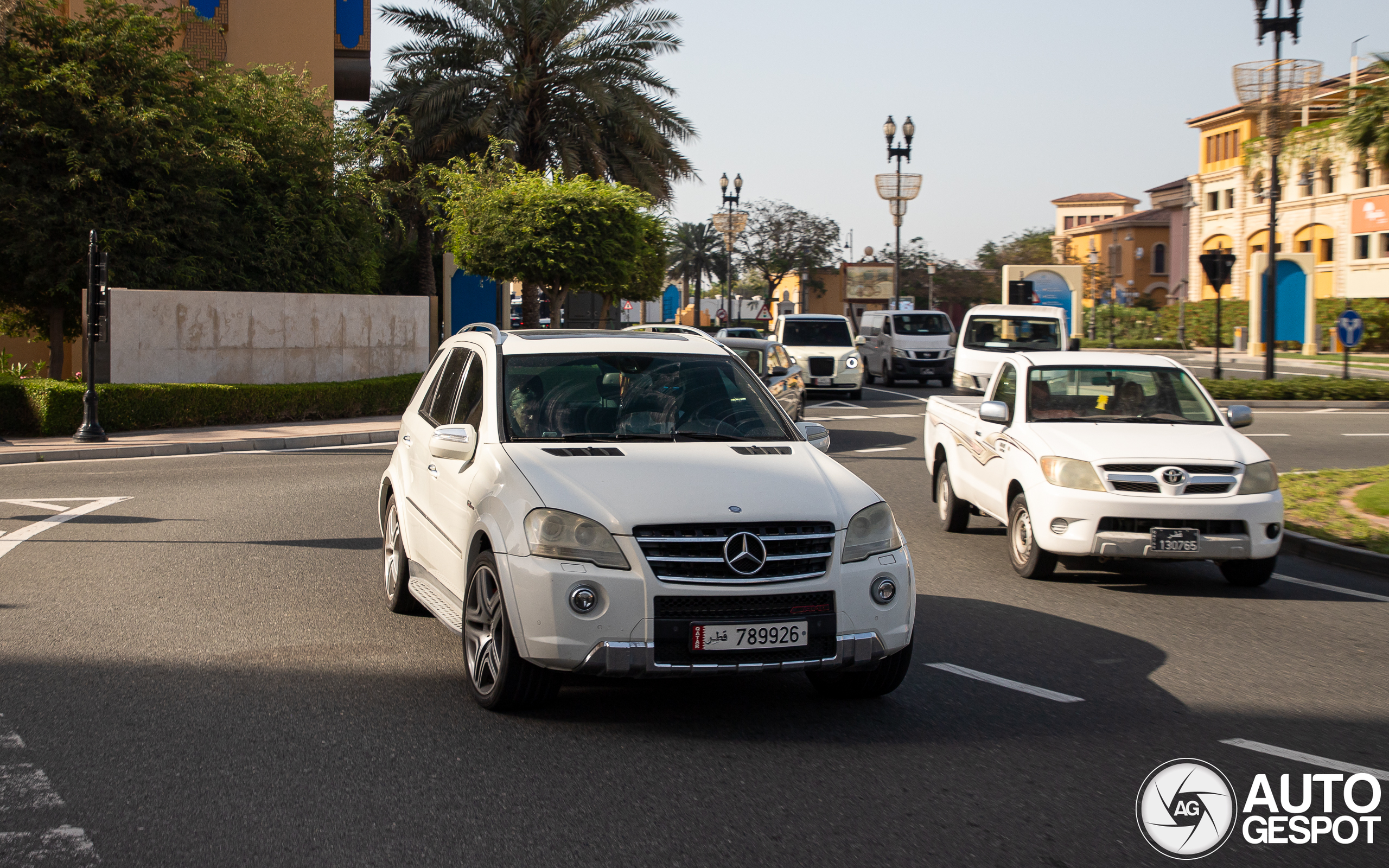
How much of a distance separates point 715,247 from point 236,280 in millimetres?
83258

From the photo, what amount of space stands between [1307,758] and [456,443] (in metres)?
3.89

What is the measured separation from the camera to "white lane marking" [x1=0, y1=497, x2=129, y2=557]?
1023cm

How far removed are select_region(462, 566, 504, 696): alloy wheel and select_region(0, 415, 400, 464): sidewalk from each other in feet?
46.5

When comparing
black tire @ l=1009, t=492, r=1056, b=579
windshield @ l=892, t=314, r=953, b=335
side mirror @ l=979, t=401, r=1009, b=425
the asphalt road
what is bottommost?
the asphalt road

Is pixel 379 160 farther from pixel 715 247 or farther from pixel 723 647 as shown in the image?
pixel 715 247

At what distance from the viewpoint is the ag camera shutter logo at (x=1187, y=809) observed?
429 cm

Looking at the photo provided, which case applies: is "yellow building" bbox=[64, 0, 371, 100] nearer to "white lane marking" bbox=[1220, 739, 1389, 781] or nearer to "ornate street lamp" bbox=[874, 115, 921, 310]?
"ornate street lamp" bbox=[874, 115, 921, 310]

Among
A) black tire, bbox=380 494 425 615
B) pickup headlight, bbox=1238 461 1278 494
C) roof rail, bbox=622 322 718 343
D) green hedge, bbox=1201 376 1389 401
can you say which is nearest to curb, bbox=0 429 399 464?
roof rail, bbox=622 322 718 343

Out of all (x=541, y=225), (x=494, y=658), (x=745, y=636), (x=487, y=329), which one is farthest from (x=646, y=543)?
(x=541, y=225)

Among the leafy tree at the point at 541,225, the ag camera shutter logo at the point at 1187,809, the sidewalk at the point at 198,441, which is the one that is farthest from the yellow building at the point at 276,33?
the ag camera shutter logo at the point at 1187,809

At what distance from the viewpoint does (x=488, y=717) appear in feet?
18.2

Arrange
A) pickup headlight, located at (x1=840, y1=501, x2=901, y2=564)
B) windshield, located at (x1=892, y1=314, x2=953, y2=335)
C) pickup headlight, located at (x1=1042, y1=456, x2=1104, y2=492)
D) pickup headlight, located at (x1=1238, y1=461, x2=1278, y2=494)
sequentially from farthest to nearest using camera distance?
windshield, located at (x1=892, y1=314, x2=953, y2=335)
pickup headlight, located at (x1=1042, y1=456, x2=1104, y2=492)
pickup headlight, located at (x1=1238, y1=461, x2=1278, y2=494)
pickup headlight, located at (x1=840, y1=501, x2=901, y2=564)

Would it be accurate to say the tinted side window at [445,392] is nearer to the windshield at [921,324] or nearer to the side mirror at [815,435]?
the side mirror at [815,435]

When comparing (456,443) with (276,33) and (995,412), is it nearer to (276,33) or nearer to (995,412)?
(995,412)
